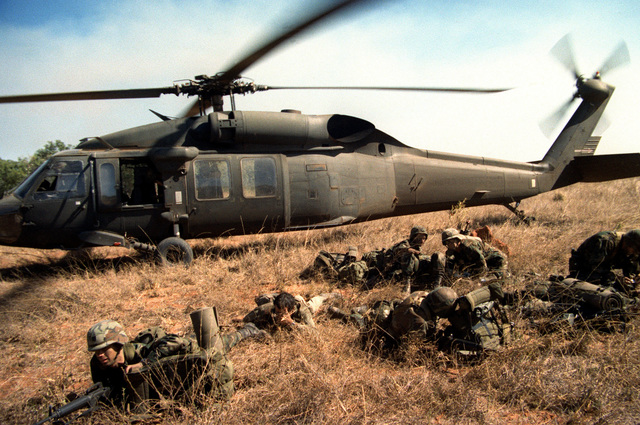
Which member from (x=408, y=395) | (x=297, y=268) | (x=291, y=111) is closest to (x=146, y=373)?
(x=408, y=395)

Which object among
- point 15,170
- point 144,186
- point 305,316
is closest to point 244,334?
point 305,316

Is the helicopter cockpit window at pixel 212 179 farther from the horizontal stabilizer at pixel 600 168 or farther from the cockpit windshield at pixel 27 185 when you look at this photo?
the horizontal stabilizer at pixel 600 168

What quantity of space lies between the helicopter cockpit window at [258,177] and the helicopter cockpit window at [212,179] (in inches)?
12.2

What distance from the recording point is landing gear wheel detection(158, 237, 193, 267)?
720 cm

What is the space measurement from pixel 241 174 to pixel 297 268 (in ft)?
6.67

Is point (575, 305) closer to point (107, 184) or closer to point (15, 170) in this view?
point (107, 184)

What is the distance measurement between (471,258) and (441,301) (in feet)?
7.02

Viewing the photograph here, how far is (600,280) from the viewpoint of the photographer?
481 centimetres

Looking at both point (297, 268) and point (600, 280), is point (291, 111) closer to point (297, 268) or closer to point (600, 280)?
point (297, 268)

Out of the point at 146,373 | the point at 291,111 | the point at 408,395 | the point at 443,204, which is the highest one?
the point at 291,111

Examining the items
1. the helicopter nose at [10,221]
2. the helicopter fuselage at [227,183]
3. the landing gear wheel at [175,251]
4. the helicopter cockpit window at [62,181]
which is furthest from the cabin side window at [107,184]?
the helicopter nose at [10,221]

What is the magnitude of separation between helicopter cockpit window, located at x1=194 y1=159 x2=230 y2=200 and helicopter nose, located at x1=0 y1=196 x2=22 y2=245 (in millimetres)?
2652

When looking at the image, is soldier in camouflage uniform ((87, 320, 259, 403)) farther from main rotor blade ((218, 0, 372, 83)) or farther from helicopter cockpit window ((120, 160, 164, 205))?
helicopter cockpit window ((120, 160, 164, 205))

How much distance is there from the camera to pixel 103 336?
10.1ft
